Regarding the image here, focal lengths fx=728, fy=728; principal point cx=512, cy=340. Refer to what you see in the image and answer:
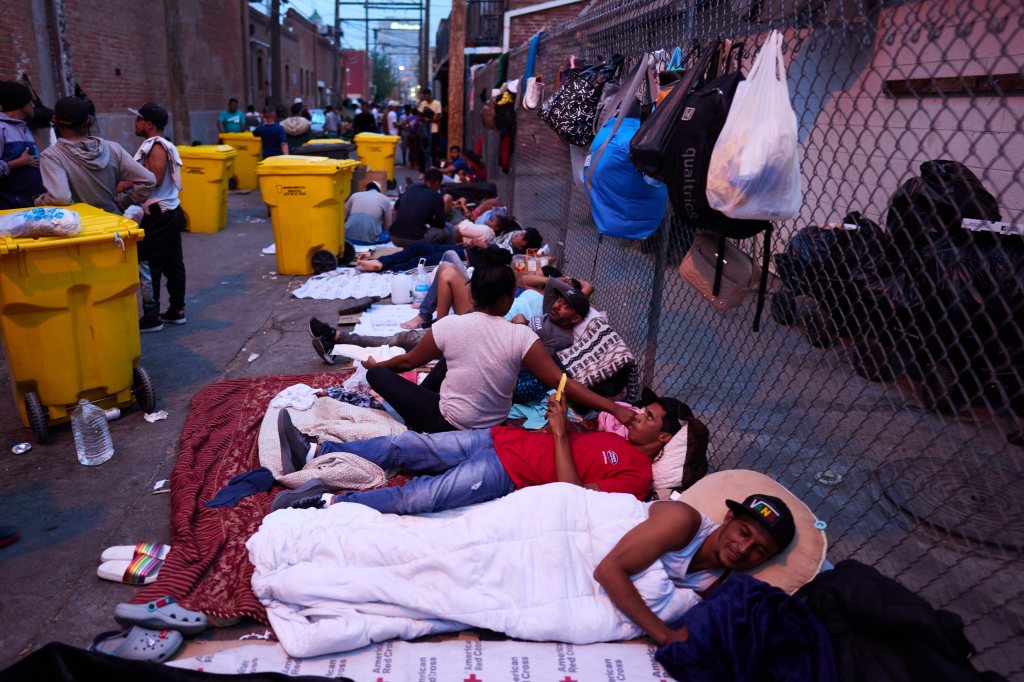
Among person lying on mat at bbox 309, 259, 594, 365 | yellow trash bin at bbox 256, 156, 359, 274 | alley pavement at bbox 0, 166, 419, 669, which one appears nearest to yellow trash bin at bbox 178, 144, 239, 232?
yellow trash bin at bbox 256, 156, 359, 274

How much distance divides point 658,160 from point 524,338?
1.17 meters

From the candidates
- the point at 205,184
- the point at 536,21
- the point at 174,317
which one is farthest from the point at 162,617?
the point at 536,21

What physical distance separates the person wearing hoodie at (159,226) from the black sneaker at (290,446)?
2.98 metres

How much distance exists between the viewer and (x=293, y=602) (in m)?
2.85

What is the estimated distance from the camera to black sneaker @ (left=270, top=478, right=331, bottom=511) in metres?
3.45

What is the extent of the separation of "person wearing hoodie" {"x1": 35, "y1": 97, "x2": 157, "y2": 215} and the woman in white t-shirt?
10.2ft

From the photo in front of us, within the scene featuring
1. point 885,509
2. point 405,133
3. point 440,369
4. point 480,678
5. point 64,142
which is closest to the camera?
point 480,678

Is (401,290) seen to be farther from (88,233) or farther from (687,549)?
(687,549)

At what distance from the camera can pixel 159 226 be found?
6.14 meters

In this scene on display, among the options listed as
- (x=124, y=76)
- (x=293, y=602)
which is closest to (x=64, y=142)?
(x=293, y=602)

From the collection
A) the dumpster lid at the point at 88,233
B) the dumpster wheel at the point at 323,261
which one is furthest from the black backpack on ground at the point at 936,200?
the dumpster wheel at the point at 323,261

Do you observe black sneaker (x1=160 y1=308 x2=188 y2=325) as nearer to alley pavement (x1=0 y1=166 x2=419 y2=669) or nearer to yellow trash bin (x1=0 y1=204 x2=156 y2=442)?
alley pavement (x1=0 y1=166 x2=419 y2=669)

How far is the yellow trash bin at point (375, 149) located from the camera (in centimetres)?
1427

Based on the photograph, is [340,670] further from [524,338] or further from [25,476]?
[25,476]
